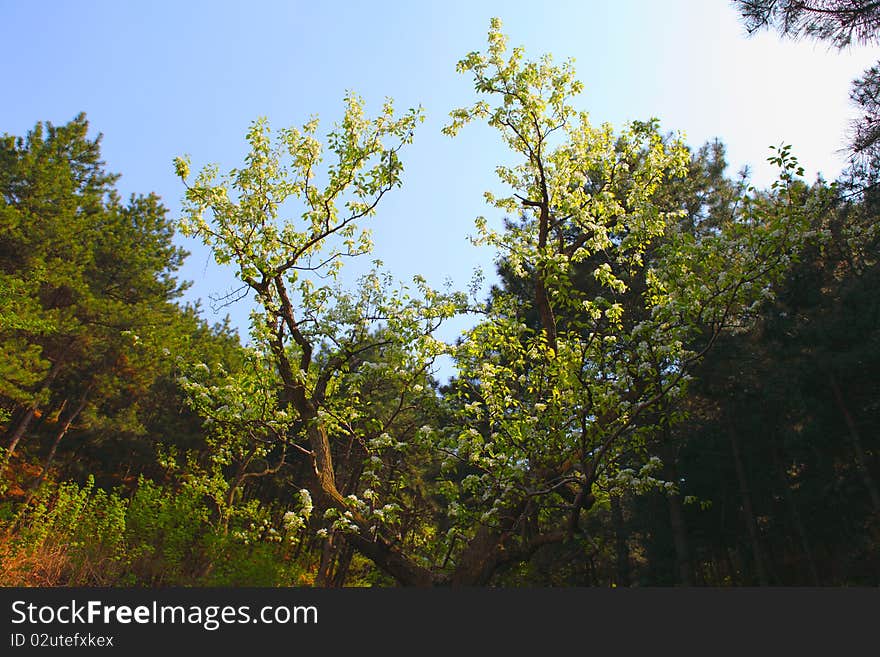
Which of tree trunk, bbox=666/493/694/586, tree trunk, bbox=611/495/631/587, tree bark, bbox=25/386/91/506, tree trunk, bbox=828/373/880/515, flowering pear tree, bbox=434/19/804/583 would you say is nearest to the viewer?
flowering pear tree, bbox=434/19/804/583

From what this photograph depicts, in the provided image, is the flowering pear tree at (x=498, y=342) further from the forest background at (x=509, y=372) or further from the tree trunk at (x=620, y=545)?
the tree trunk at (x=620, y=545)

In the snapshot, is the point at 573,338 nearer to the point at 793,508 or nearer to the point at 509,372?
the point at 509,372

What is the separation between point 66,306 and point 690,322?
2268 cm

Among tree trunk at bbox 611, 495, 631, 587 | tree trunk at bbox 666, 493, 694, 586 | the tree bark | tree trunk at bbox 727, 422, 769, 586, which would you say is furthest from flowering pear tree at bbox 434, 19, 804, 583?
the tree bark

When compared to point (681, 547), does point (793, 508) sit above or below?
above

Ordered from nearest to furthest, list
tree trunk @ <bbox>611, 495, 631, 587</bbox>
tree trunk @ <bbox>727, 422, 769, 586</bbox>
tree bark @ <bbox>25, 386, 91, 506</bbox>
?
1. tree trunk @ <bbox>727, 422, 769, 586</bbox>
2. tree trunk @ <bbox>611, 495, 631, 587</bbox>
3. tree bark @ <bbox>25, 386, 91, 506</bbox>

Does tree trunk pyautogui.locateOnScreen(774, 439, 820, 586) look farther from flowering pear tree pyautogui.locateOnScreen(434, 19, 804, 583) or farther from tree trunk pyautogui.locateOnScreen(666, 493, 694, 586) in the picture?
flowering pear tree pyautogui.locateOnScreen(434, 19, 804, 583)

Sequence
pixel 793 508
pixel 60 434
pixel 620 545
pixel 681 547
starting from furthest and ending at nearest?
pixel 60 434, pixel 620 545, pixel 793 508, pixel 681 547

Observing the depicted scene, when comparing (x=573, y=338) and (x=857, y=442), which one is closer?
(x=573, y=338)

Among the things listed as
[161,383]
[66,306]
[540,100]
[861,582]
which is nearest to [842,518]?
[861,582]

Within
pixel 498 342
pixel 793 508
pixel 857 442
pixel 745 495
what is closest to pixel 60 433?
pixel 498 342

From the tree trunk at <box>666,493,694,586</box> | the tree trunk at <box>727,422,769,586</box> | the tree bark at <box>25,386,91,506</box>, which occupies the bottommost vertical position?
the tree trunk at <box>666,493,694,586</box>

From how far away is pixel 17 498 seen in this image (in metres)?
23.3

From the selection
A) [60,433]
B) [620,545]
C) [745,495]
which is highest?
[60,433]
